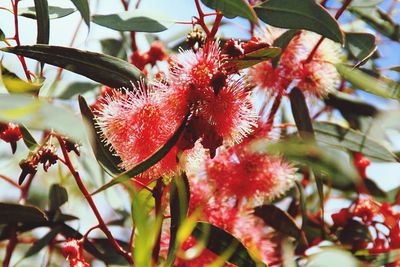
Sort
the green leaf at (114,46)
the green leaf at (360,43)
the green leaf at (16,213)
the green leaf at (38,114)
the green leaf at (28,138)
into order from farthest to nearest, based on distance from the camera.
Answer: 1. the green leaf at (114,46)
2. the green leaf at (360,43)
3. the green leaf at (16,213)
4. the green leaf at (28,138)
5. the green leaf at (38,114)

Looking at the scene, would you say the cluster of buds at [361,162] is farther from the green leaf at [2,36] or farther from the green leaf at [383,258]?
the green leaf at [2,36]

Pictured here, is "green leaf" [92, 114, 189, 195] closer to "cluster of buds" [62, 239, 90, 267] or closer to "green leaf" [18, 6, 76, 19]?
"cluster of buds" [62, 239, 90, 267]

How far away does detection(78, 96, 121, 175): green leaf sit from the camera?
132 centimetres

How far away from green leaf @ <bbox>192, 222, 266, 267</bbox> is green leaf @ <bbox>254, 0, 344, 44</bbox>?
44 centimetres

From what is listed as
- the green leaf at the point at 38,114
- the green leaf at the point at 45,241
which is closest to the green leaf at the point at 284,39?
the green leaf at the point at 45,241

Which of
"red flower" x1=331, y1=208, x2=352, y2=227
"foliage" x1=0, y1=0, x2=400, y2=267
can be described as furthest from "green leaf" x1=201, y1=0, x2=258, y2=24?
"red flower" x1=331, y1=208, x2=352, y2=227

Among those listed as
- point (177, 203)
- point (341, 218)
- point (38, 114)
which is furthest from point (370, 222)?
point (38, 114)

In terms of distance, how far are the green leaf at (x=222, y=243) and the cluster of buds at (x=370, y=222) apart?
385mm

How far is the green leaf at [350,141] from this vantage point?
1.72 meters

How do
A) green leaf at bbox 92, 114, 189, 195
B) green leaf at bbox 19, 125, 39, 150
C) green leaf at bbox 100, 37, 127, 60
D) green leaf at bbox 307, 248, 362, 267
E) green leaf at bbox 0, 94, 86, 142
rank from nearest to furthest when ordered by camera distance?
1. green leaf at bbox 0, 94, 86, 142
2. green leaf at bbox 307, 248, 362, 267
3. green leaf at bbox 92, 114, 189, 195
4. green leaf at bbox 19, 125, 39, 150
5. green leaf at bbox 100, 37, 127, 60

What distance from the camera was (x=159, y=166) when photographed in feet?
4.19

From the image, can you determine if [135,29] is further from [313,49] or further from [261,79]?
[313,49]

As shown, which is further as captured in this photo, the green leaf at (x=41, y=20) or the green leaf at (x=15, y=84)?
the green leaf at (x=41, y=20)

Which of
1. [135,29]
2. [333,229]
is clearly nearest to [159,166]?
[135,29]
